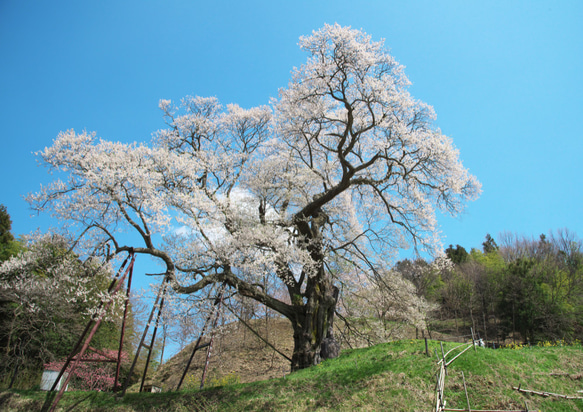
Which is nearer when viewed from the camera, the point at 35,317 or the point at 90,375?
the point at 35,317

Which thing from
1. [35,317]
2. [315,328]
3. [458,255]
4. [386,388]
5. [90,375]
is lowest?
[90,375]

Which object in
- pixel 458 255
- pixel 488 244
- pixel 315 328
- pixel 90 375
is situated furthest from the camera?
pixel 488 244

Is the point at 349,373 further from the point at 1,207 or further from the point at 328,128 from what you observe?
the point at 1,207

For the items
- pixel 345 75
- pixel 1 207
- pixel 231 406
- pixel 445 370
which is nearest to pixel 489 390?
pixel 445 370

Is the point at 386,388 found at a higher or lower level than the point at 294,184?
lower

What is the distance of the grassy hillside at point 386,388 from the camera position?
5.81 m

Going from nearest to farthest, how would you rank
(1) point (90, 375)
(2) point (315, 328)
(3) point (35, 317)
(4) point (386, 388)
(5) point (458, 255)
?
(4) point (386, 388) → (2) point (315, 328) → (3) point (35, 317) → (1) point (90, 375) → (5) point (458, 255)

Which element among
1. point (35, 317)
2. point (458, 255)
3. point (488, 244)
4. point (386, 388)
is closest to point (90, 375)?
point (35, 317)

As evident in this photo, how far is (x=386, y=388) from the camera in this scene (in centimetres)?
644

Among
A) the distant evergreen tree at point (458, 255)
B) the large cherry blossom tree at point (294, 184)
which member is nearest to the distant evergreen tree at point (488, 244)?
the distant evergreen tree at point (458, 255)

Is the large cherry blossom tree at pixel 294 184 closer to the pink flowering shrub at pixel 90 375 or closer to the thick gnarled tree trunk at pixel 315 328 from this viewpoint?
the thick gnarled tree trunk at pixel 315 328

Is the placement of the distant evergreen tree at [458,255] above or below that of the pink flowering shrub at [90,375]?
above

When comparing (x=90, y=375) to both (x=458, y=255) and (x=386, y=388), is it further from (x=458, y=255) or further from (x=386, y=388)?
(x=458, y=255)

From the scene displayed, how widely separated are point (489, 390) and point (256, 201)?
825 centimetres
